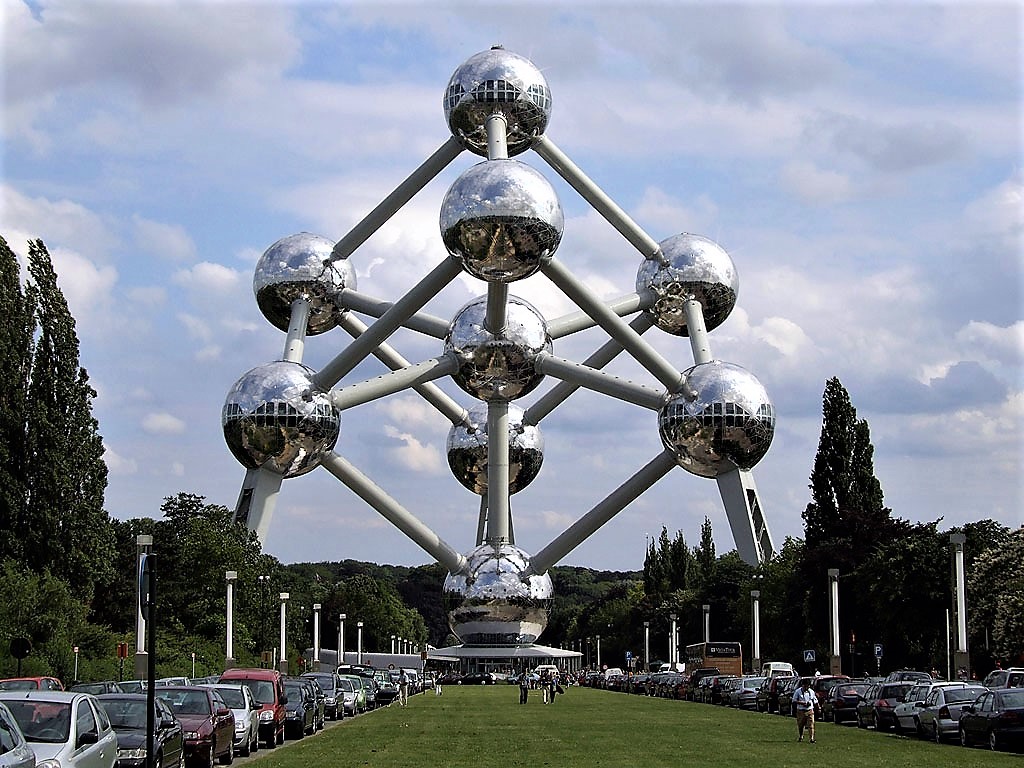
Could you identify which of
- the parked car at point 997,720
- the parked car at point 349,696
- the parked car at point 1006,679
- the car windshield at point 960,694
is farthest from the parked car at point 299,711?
the parked car at point 1006,679

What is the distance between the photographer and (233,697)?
24.8m

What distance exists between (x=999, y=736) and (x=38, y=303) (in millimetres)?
26959

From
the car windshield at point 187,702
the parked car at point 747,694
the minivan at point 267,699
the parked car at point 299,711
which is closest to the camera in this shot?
the car windshield at point 187,702

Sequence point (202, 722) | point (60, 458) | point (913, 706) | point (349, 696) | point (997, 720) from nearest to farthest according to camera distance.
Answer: point (202, 722)
point (997, 720)
point (913, 706)
point (60, 458)
point (349, 696)

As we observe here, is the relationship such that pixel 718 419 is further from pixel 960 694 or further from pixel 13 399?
pixel 13 399

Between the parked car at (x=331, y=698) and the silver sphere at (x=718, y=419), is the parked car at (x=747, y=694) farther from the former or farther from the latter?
the silver sphere at (x=718, y=419)

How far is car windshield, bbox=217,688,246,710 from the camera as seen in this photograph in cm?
2452

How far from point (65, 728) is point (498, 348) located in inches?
851

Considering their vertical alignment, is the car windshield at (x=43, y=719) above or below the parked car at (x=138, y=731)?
above

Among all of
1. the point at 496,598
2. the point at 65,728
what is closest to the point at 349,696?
the point at 496,598

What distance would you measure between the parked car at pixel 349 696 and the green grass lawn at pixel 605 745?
194 cm

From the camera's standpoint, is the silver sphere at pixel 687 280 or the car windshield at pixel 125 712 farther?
the silver sphere at pixel 687 280

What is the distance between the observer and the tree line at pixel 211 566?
40000mm

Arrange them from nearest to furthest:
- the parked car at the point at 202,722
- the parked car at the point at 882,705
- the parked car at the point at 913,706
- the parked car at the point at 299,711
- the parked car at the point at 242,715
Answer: the parked car at the point at 202,722
the parked car at the point at 242,715
the parked car at the point at 299,711
the parked car at the point at 913,706
the parked car at the point at 882,705
